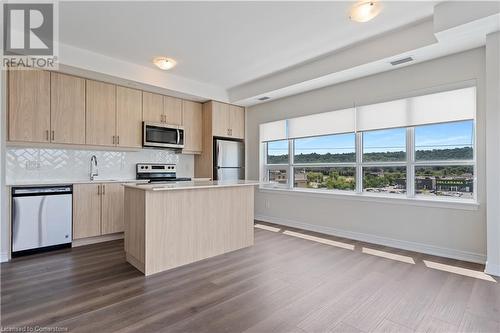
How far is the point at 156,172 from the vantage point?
501cm

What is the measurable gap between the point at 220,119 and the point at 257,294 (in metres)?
3.87

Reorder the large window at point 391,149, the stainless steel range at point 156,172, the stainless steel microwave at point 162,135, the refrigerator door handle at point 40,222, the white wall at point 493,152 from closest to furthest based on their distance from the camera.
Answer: the white wall at point 493,152
the large window at point 391,149
the refrigerator door handle at point 40,222
the stainless steel microwave at point 162,135
the stainless steel range at point 156,172

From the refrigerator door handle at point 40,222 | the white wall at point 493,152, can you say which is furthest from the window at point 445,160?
the refrigerator door handle at point 40,222

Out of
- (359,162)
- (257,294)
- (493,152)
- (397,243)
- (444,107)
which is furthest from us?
(359,162)

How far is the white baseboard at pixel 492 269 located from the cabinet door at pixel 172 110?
503 centimetres

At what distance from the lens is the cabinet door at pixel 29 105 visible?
131 inches

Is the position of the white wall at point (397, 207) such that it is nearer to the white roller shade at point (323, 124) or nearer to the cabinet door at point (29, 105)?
the white roller shade at point (323, 124)

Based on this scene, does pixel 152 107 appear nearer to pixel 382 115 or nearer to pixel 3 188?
pixel 3 188

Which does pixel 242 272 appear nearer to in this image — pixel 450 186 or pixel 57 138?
pixel 450 186

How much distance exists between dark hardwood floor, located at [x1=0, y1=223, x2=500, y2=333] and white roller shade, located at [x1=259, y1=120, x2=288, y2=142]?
106 inches

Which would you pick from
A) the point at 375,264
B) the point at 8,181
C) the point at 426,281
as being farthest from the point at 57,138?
the point at 426,281

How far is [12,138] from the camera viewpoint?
10.9 ft

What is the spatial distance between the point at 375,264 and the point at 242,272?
159 centimetres

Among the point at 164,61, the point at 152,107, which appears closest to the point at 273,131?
the point at 152,107
